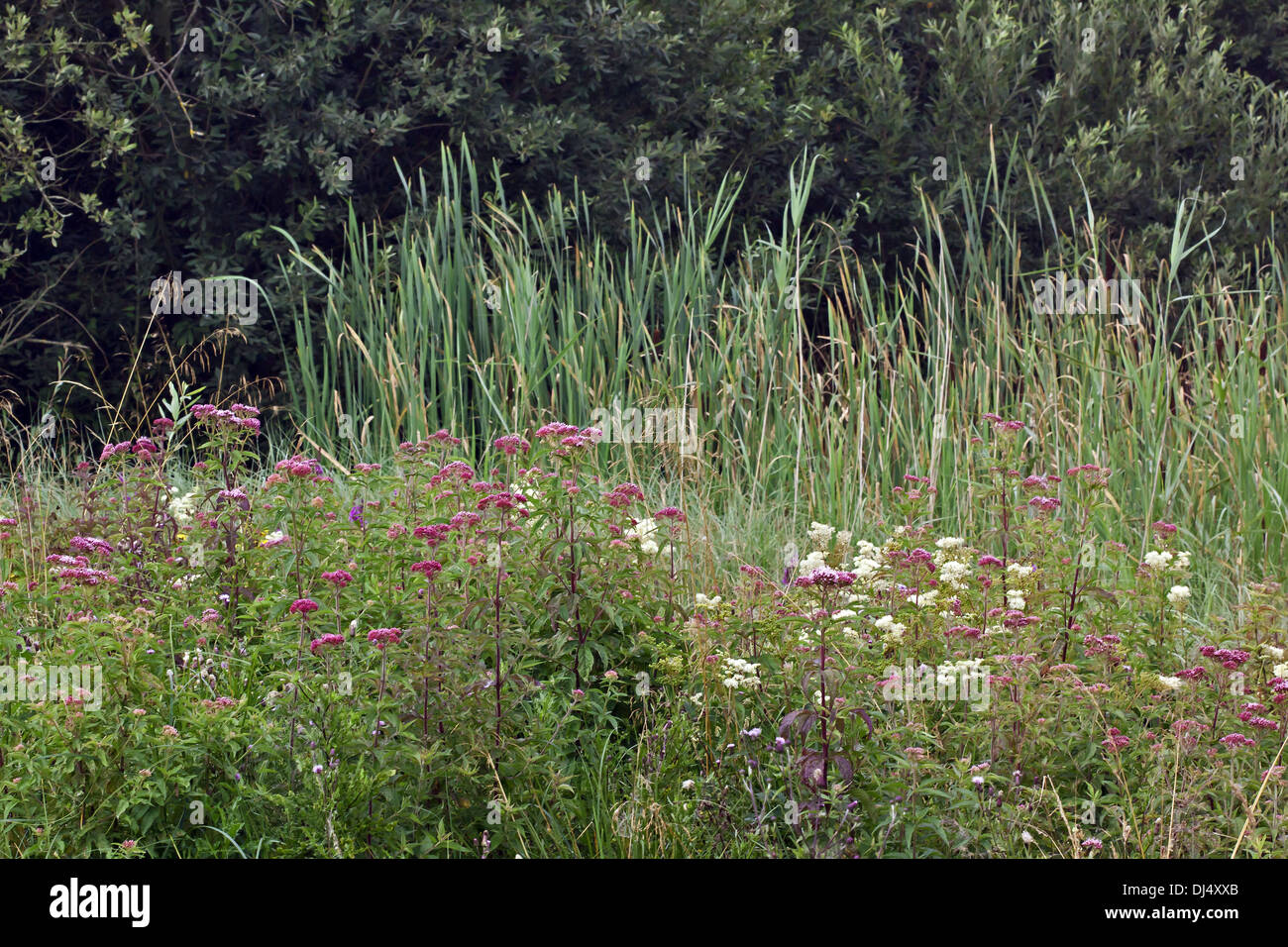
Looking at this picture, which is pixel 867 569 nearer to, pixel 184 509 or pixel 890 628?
pixel 890 628

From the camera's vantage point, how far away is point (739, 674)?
9.46 feet

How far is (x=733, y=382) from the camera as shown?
5.88m

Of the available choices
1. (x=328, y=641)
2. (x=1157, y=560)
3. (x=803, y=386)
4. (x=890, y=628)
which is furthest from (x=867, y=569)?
(x=803, y=386)

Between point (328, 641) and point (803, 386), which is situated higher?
point (803, 386)

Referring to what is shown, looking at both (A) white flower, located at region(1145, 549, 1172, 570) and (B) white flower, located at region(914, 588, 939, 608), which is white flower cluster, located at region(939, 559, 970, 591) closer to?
(B) white flower, located at region(914, 588, 939, 608)

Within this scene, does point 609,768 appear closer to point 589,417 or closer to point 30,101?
point 589,417

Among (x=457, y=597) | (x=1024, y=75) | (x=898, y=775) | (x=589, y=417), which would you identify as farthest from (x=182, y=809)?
(x=1024, y=75)

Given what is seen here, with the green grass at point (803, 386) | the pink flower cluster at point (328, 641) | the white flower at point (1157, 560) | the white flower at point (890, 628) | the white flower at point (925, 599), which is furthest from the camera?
the green grass at point (803, 386)

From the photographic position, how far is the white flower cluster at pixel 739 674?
9.19ft

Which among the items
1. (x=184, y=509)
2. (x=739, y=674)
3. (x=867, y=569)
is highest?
(x=184, y=509)

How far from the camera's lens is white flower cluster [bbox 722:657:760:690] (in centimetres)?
280

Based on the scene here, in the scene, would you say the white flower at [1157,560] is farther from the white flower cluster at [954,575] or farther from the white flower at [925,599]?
the white flower at [925,599]

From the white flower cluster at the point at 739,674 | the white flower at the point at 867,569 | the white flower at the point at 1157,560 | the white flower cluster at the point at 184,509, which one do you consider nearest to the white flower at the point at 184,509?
the white flower cluster at the point at 184,509

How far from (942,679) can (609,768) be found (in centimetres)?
82
